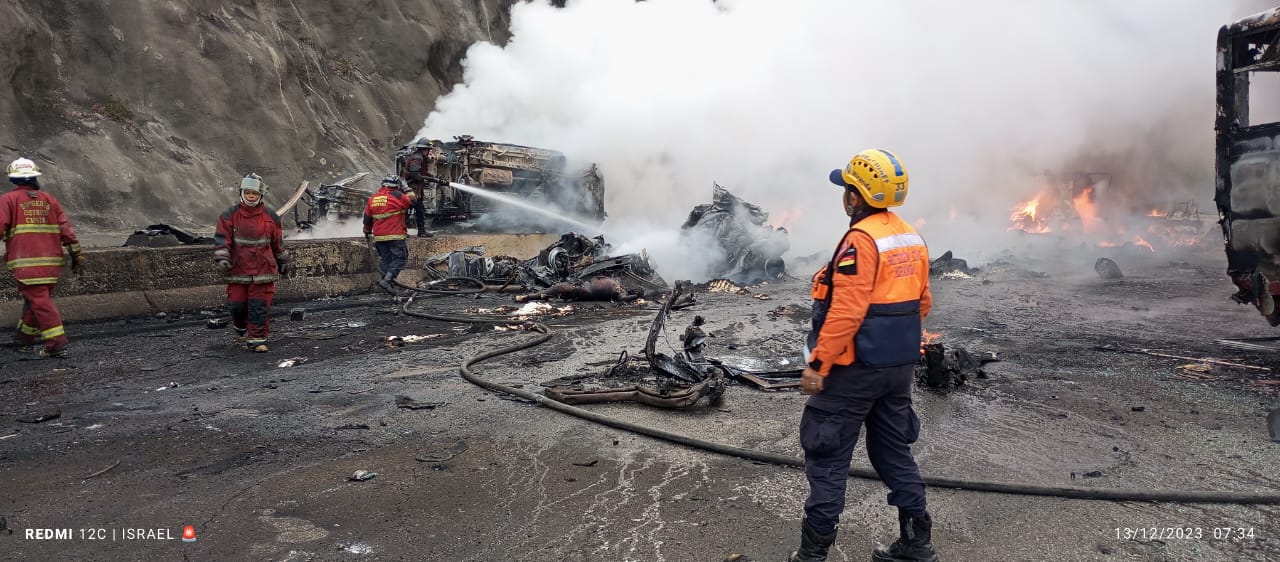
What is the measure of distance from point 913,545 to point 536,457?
1.85m

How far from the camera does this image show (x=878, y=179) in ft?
8.36

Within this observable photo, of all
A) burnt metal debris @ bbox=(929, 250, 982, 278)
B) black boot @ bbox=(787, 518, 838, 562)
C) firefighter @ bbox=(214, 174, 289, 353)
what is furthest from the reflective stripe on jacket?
burnt metal debris @ bbox=(929, 250, 982, 278)

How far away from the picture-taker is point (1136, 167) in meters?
23.1

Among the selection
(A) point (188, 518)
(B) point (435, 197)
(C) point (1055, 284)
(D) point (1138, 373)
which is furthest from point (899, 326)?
(B) point (435, 197)

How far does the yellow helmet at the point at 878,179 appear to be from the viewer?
2.54 m

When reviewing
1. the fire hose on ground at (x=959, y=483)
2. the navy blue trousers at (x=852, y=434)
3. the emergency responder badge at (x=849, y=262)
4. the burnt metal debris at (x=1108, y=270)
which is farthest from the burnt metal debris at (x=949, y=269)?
Result: the emergency responder badge at (x=849, y=262)

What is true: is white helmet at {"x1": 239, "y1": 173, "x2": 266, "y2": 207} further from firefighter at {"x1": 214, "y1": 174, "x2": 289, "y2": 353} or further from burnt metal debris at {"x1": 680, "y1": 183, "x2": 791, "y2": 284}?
burnt metal debris at {"x1": 680, "y1": 183, "x2": 791, "y2": 284}

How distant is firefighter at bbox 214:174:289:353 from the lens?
6.14 meters

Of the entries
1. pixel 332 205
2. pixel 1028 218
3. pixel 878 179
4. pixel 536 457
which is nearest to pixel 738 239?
pixel 332 205

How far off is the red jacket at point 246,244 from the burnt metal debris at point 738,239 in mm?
7274

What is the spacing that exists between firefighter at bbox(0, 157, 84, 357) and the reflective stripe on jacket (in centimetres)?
603

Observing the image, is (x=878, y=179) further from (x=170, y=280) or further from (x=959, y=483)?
(x=170, y=280)

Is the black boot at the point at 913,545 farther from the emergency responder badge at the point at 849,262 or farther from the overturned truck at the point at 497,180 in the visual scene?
the overturned truck at the point at 497,180

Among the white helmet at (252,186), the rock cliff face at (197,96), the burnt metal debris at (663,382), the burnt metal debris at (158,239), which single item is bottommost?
the burnt metal debris at (663,382)
